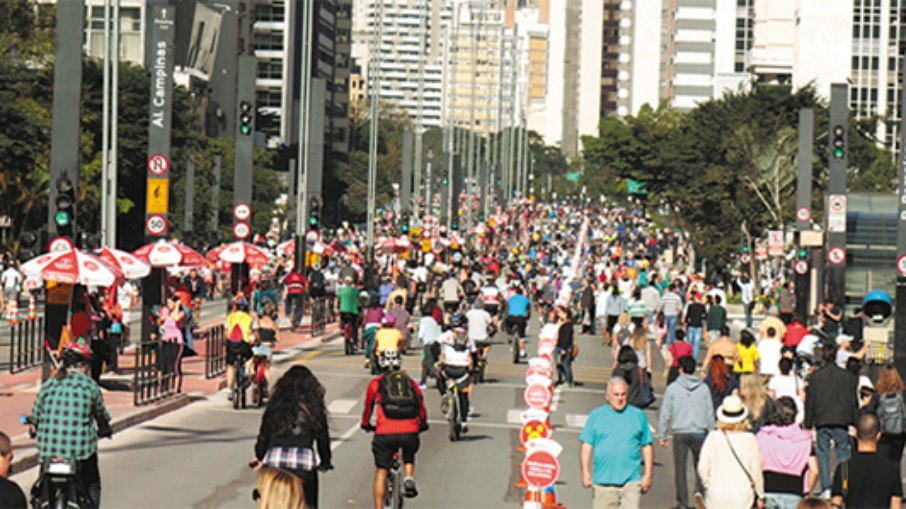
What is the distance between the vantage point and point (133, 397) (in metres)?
27.4

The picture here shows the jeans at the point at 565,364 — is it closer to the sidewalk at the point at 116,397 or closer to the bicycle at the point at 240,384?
the sidewalk at the point at 116,397

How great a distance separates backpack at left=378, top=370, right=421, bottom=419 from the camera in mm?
15828

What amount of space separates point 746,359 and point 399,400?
10484 mm

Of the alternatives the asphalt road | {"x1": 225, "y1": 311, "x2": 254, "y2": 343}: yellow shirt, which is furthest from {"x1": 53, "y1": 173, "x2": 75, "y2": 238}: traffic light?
{"x1": 225, "y1": 311, "x2": 254, "y2": 343}: yellow shirt

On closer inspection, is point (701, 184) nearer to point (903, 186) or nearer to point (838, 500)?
point (903, 186)

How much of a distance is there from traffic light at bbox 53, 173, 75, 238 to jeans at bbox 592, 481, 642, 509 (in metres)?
13.3

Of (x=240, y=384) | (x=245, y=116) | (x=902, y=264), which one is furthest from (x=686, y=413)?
(x=245, y=116)

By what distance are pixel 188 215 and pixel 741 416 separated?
208ft

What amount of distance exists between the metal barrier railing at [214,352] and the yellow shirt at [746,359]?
35.9 feet

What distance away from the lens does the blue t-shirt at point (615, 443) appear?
1352 cm

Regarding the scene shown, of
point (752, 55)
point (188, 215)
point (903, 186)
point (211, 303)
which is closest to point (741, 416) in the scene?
point (903, 186)

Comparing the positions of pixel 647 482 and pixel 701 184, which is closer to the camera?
pixel 647 482

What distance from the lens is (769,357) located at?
82.9 ft

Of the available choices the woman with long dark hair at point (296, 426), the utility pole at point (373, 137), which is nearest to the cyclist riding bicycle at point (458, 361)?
the woman with long dark hair at point (296, 426)
